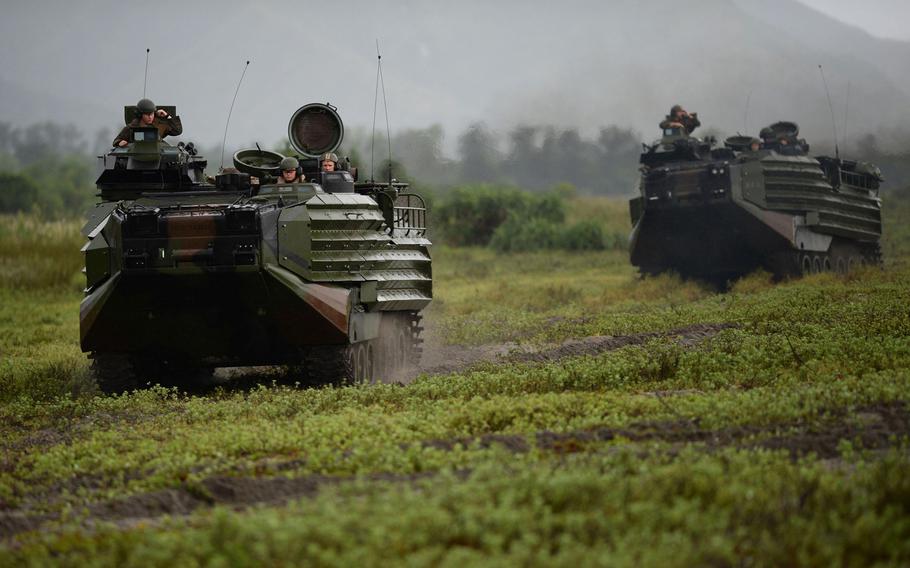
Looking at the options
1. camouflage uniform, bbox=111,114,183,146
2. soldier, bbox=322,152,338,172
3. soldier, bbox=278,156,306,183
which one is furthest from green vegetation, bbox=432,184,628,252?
soldier, bbox=278,156,306,183

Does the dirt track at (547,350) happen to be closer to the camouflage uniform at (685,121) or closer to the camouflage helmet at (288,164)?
the camouflage helmet at (288,164)

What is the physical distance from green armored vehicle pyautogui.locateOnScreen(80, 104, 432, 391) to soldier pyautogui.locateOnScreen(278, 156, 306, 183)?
166 millimetres

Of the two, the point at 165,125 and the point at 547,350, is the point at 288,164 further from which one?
the point at 547,350

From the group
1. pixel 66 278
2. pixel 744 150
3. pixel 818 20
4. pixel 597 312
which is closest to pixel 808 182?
pixel 744 150

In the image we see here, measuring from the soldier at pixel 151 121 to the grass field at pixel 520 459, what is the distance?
8.58 feet

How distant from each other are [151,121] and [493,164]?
73.0ft

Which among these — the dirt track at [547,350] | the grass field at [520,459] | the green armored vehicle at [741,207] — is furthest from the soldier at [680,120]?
the dirt track at [547,350]

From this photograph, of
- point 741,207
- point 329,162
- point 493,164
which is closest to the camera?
point 329,162

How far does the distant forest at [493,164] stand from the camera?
33.0m

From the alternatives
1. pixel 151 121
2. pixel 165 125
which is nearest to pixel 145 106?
pixel 151 121

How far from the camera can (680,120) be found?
80.5 ft

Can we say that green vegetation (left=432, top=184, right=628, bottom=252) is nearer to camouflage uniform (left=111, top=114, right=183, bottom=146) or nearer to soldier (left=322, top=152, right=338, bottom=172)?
camouflage uniform (left=111, top=114, right=183, bottom=146)

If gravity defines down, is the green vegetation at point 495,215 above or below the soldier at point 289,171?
below

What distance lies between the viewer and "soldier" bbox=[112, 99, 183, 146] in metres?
14.9
